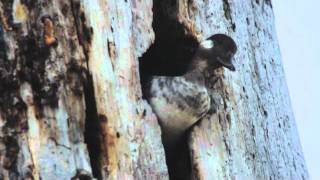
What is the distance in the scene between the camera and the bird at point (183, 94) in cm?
A: 181

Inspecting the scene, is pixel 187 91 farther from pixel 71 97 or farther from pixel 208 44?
pixel 71 97

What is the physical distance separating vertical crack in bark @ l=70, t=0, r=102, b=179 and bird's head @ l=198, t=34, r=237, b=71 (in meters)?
0.28

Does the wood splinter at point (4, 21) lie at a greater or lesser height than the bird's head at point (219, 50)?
greater

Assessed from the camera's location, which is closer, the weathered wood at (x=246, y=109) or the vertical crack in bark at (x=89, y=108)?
the vertical crack in bark at (x=89, y=108)

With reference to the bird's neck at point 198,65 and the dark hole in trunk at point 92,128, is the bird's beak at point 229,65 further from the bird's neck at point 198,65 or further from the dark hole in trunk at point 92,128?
the dark hole in trunk at point 92,128

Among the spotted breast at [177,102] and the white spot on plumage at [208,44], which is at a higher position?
the white spot on plumage at [208,44]

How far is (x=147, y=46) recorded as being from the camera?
1.79 metres

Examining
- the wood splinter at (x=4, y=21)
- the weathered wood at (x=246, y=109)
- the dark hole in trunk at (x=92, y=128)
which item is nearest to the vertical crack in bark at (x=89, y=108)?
the dark hole in trunk at (x=92, y=128)

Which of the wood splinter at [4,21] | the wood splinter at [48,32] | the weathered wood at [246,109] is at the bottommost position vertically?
the weathered wood at [246,109]

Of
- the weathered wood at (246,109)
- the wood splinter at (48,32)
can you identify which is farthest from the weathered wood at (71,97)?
the weathered wood at (246,109)

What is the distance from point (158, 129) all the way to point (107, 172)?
17 cm

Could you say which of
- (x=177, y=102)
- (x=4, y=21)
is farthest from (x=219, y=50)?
(x=4, y=21)

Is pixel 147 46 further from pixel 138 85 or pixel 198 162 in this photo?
pixel 198 162

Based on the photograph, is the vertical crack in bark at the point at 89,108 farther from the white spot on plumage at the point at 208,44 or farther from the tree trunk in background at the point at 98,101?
the white spot on plumage at the point at 208,44
